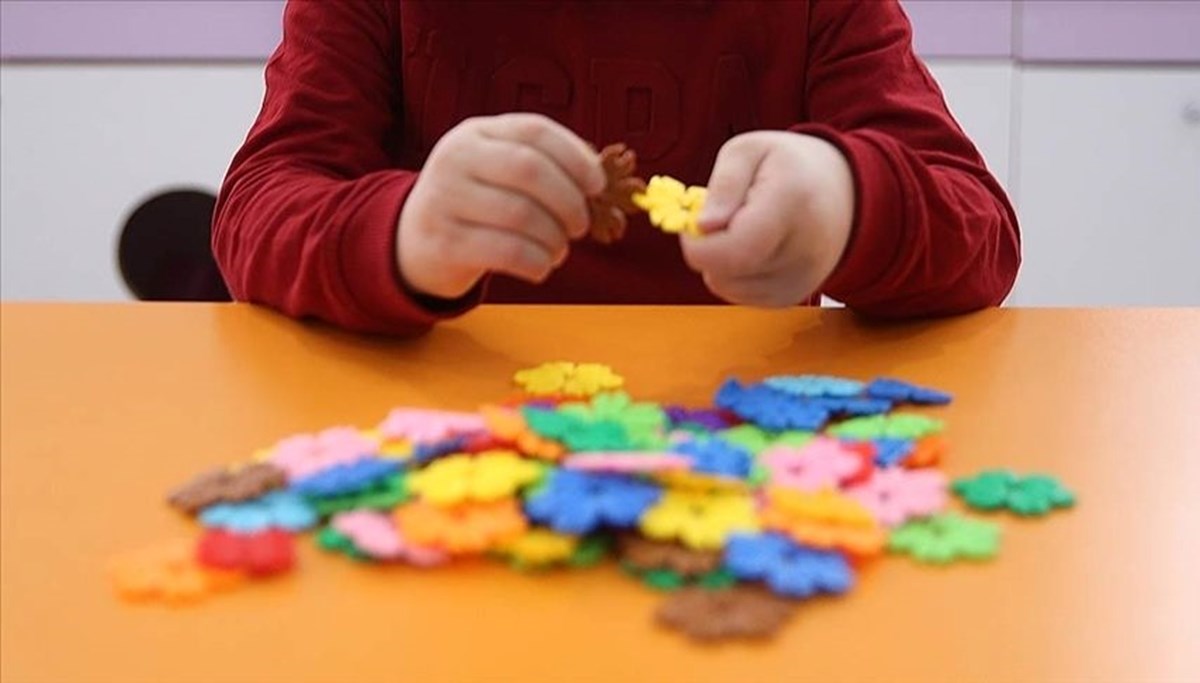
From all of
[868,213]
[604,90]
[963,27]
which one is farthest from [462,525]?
[963,27]

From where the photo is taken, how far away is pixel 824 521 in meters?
0.39

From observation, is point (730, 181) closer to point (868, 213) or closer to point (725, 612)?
point (868, 213)

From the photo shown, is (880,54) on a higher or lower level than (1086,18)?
higher

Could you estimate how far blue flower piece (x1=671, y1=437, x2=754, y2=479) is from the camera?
1.35ft

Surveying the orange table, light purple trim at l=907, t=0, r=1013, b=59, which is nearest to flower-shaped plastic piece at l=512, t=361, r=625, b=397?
the orange table

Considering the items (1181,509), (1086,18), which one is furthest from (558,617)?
(1086,18)

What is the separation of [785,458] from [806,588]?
0.30ft

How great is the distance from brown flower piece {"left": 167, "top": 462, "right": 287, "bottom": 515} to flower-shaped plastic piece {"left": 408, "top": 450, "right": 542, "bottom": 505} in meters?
0.04

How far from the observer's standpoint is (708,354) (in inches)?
23.7

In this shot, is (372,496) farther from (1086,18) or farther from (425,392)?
(1086,18)

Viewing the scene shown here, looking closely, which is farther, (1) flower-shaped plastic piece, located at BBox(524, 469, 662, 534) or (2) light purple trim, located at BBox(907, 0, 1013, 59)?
(2) light purple trim, located at BBox(907, 0, 1013, 59)

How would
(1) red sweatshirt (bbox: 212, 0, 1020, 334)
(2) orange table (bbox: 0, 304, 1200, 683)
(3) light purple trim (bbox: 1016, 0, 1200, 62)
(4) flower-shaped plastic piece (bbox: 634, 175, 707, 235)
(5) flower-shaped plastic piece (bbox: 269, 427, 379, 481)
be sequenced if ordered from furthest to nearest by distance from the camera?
(3) light purple trim (bbox: 1016, 0, 1200, 62) → (1) red sweatshirt (bbox: 212, 0, 1020, 334) → (4) flower-shaped plastic piece (bbox: 634, 175, 707, 235) → (5) flower-shaped plastic piece (bbox: 269, 427, 379, 481) → (2) orange table (bbox: 0, 304, 1200, 683)

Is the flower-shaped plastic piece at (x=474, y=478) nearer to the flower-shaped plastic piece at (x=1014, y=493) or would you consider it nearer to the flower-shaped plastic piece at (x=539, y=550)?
the flower-shaped plastic piece at (x=539, y=550)

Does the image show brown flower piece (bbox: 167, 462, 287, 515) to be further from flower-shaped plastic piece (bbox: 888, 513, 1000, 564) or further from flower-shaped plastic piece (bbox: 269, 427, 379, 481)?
flower-shaped plastic piece (bbox: 888, 513, 1000, 564)
